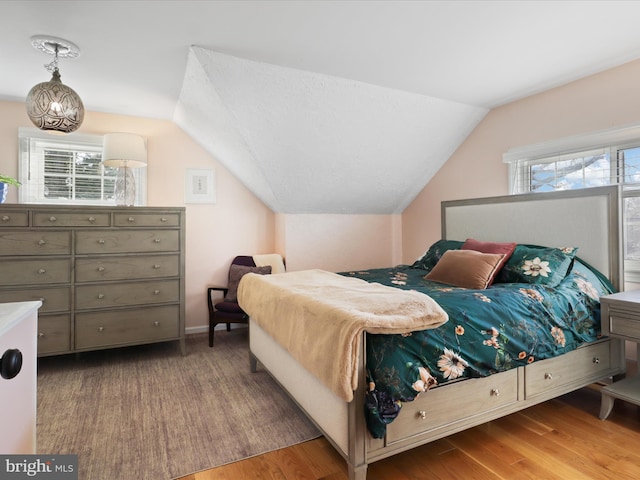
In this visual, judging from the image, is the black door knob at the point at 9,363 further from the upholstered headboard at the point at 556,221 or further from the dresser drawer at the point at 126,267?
the upholstered headboard at the point at 556,221

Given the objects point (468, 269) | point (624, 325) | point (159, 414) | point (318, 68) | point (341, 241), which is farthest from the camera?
point (341, 241)

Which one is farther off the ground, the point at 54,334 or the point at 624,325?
the point at 624,325

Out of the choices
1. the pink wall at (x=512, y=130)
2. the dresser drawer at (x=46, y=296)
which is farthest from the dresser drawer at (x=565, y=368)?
the dresser drawer at (x=46, y=296)

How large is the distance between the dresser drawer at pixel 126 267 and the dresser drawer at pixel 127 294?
0.06m

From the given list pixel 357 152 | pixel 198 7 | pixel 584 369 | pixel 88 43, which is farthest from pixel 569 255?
pixel 88 43

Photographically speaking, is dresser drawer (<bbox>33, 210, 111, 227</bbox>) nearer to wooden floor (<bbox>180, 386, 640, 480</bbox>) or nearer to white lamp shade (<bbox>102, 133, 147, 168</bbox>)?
white lamp shade (<bbox>102, 133, 147, 168</bbox>)

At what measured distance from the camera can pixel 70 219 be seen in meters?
2.97

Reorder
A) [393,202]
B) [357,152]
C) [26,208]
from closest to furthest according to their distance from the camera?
[26,208] < [357,152] < [393,202]

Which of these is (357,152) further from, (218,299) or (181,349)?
(181,349)

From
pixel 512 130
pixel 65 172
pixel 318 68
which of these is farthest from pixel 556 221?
pixel 65 172

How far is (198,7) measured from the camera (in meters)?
1.98

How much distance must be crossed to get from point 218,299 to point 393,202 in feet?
7.79

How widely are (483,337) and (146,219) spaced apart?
2.81 m

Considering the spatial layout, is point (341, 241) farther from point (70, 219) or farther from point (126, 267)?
point (70, 219)
